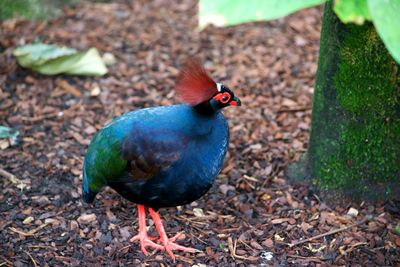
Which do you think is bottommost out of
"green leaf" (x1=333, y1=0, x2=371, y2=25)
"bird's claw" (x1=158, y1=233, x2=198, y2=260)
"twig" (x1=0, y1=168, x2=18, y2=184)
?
"bird's claw" (x1=158, y1=233, x2=198, y2=260)

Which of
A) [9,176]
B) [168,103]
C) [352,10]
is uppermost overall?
[352,10]

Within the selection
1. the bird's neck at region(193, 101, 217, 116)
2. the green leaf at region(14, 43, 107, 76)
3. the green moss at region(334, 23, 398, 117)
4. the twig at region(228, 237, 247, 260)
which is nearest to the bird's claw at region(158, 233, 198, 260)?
the twig at region(228, 237, 247, 260)

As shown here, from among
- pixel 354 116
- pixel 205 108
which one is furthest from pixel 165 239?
pixel 354 116

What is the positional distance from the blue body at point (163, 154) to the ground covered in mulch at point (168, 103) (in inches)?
17.8

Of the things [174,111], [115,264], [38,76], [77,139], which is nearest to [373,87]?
[174,111]

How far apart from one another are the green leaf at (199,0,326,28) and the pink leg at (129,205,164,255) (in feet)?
6.66

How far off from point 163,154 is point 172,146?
0.21 ft

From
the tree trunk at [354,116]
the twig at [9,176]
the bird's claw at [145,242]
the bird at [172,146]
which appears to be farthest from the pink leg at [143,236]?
the tree trunk at [354,116]

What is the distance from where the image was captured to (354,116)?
3.52 m

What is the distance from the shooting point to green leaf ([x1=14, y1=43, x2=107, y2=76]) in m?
4.99

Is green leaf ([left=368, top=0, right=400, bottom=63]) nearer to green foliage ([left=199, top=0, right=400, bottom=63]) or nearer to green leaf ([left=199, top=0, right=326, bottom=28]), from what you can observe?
green foliage ([left=199, top=0, right=400, bottom=63])

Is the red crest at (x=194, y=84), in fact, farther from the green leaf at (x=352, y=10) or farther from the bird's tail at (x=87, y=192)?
the green leaf at (x=352, y=10)

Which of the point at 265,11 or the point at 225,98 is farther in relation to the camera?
the point at 225,98

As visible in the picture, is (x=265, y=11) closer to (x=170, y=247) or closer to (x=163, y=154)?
(x=163, y=154)
